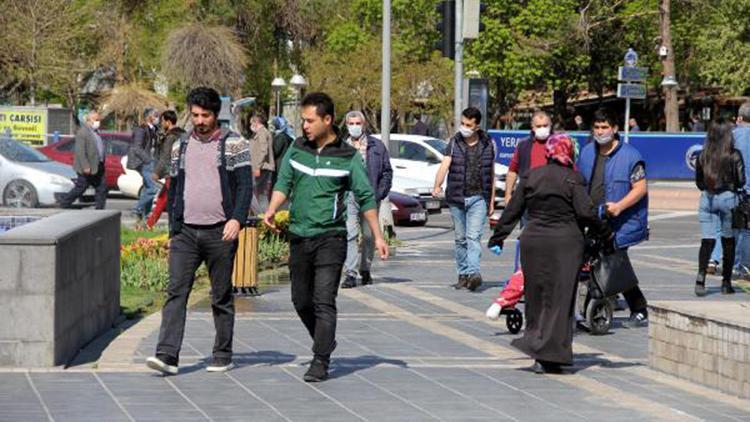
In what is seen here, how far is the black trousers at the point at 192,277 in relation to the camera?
Result: 398 inches

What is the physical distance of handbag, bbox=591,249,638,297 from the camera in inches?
508

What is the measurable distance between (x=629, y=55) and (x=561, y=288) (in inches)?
1106

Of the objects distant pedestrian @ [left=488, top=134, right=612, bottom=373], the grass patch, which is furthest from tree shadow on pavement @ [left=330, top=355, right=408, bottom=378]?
the grass patch

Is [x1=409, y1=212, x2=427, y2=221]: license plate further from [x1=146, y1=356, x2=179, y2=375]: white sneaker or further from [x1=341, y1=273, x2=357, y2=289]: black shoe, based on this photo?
[x1=146, y1=356, x2=179, y2=375]: white sneaker

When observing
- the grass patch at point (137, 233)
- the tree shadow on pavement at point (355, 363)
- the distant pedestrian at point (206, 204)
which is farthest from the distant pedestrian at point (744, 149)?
the distant pedestrian at point (206, 204)

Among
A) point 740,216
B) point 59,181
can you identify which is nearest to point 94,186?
point 59,181

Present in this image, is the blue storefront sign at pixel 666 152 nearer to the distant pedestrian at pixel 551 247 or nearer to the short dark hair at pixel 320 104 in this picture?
the distant pedestrian at pixel 551 247

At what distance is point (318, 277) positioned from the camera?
10164 mm

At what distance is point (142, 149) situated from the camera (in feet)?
85.9

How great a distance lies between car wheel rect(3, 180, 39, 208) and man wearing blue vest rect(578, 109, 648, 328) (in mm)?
16884

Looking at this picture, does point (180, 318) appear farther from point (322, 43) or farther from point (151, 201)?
point (322, 43)

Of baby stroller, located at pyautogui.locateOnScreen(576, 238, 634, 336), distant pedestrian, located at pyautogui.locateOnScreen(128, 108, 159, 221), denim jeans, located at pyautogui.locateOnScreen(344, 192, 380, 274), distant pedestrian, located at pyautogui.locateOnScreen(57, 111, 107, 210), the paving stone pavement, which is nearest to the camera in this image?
the paving stone pavement

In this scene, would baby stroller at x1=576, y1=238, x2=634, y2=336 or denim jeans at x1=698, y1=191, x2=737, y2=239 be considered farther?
denim jeans at x1=698, y1=191, x2=737, y2=239

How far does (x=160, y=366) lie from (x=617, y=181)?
4.50 metres
